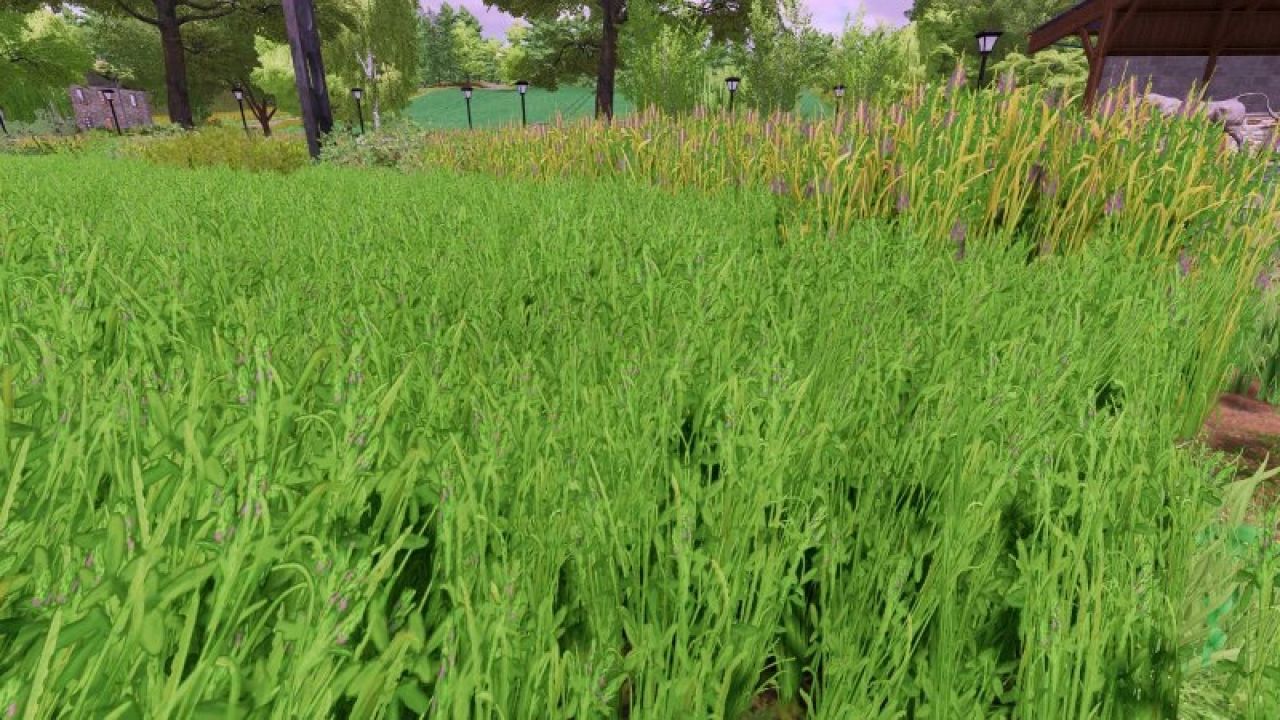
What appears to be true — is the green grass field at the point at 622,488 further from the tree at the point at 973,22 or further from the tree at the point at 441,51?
the tree at the point at 441,51

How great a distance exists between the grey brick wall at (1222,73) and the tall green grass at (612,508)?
21926mm

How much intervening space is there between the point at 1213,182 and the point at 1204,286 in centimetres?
130

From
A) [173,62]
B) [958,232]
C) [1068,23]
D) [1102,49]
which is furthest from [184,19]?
[958,232]

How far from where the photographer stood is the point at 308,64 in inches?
481

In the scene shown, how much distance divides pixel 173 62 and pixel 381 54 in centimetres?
1024

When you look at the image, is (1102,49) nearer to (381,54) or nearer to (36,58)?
(381,54)

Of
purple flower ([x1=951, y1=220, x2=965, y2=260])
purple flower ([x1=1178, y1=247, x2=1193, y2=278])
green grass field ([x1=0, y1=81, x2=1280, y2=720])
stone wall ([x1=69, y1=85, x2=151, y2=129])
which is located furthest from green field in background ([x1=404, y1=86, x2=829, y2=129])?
green grass field ([x1=0, y1=81, x2=1280, y2=720])

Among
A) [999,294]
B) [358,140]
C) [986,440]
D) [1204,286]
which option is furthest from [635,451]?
[358,140]

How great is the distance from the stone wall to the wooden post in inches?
1969

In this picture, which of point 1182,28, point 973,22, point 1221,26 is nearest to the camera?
point 1221,26

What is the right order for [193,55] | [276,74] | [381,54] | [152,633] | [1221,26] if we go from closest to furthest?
[152,633] < [1221,26] < [381,54] < [193,55] < [276,74]

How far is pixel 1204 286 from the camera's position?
282 cm

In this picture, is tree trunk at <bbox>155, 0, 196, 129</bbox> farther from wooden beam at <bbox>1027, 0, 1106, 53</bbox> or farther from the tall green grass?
wooden beam at <bbox>1027, 0, 1106, 53</bbox>

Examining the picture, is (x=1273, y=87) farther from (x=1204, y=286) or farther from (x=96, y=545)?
(x=96, y=545)
